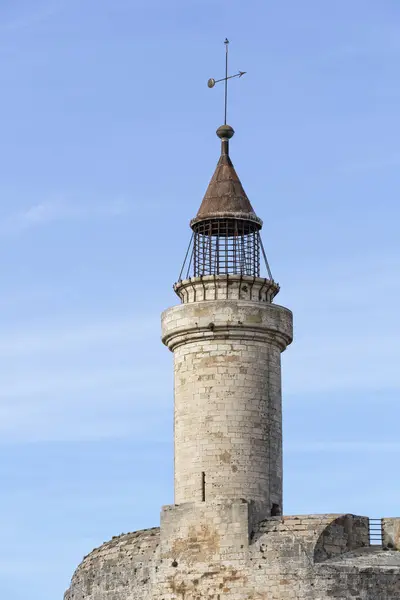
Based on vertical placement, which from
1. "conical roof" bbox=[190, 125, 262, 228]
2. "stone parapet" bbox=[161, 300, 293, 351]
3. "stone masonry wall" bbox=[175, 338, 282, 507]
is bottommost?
"stone masonry wall" bbox=[175, 338, 282, 507]

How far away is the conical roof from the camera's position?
53125 millimetres

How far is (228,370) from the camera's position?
2012 inches

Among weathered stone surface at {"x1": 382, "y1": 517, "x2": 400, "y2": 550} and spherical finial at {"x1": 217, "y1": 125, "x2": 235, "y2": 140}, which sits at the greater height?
spherical finial at {"x1": 217, "y1": 125, "x2": 235, "y2": 140}

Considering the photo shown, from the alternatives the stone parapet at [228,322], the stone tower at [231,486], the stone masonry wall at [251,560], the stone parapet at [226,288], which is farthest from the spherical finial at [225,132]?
the stone masonry wall at [251,560]

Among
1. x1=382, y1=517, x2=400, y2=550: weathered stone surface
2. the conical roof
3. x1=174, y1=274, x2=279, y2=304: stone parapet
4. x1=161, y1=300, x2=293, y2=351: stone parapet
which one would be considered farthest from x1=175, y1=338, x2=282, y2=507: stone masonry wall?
the conical roof

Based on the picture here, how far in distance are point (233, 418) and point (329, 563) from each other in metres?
5.11

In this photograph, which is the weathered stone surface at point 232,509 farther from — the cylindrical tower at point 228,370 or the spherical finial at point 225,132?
the spherical finial at point 225,132

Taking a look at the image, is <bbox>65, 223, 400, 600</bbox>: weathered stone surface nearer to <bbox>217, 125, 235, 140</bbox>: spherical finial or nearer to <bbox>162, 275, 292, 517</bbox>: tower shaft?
<bbox>162, 275, 292, 517</bbox>: tower shaft

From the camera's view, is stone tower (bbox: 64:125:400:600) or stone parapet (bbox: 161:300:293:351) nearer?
stone tower (bbox: 64:125:400:600)

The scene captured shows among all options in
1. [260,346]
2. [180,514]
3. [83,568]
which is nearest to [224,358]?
[260,346]

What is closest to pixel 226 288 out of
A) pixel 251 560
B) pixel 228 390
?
pixel 228 390

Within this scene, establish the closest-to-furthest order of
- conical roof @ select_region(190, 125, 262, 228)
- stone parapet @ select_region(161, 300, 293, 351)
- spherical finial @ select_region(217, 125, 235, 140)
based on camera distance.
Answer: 1. stone parapet @ select_region(161, 300, 293, 351)
2. conical roof @ select_region(190, 125, 262, 228)
3. spherical finial @ select_region(217, 125, 235, 140)

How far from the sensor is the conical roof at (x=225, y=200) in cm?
5312

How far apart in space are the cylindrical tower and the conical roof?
0.03 metres
